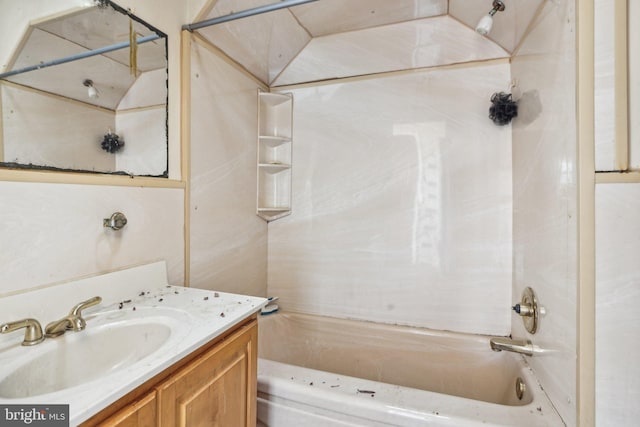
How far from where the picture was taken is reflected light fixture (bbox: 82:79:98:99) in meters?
1.00

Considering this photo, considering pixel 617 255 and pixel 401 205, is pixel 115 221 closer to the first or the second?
pixel 401 205

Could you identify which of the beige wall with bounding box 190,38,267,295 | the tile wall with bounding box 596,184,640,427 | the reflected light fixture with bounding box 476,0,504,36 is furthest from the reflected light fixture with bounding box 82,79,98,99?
the tile wall with bounding box 596,184,640,427

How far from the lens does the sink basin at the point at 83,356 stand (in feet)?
2.18

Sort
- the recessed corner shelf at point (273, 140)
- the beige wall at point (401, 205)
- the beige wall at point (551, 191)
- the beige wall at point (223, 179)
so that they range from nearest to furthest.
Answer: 1. the beige wall at point (551, 191)
2. the beige wall at point (223, 179)
3. the beige wall at point (401, 205)
4. the recessed corner shelf at point (273, 140)

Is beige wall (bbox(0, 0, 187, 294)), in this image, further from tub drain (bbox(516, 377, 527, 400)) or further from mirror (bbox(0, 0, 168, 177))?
tub drain (bbox(516, 377, 527, 400))

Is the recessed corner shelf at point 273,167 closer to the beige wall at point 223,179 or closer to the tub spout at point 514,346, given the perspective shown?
the beige wall at point 223,179

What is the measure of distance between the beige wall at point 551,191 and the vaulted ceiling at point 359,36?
27cm

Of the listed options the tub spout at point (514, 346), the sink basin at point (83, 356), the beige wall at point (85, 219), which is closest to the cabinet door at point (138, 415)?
the sink basin at point (83, 356)

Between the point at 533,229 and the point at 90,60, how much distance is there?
1.90m

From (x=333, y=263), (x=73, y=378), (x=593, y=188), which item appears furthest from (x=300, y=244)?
(x=593, y=188)

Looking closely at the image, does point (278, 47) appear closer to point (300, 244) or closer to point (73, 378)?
point (300, 244)

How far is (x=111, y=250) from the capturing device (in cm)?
104

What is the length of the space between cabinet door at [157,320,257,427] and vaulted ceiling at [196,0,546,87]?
4.71 ft

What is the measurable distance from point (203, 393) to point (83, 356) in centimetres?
35
